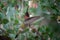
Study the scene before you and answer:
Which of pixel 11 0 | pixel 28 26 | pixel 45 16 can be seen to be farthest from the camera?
pixel 11 0

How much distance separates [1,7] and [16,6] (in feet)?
0.41

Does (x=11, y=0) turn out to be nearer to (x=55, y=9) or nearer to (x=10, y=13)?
(x=10, y=13)

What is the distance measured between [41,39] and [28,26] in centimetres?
14

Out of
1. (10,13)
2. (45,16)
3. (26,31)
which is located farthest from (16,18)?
(45,16)

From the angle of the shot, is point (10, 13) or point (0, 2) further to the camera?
point (0, 2)

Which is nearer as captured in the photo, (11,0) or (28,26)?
(28,26)

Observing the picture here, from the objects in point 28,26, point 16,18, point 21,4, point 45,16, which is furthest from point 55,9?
point 21,4

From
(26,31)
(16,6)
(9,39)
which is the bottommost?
(9,39)

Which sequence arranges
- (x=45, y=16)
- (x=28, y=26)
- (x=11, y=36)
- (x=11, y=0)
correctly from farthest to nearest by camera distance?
(x=11, y=0) < (x=11, y=36) < (x=28, y=26) < (x=45, y=16)

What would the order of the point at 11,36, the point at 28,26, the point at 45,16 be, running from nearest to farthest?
the point at 45,16, the point at 28,26, the point at 11,36

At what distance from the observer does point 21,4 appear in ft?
4.21

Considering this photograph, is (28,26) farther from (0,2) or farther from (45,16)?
(0,2)

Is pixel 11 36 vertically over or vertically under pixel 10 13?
under

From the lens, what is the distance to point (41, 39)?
1.02 meters
